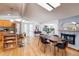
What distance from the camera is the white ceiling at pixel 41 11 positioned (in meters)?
2.87

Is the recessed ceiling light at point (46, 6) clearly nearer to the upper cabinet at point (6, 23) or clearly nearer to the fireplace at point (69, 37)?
the fireplace at point (69, 37)

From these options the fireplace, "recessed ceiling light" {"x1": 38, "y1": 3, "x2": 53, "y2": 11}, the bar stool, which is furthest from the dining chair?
"recessed ceiling light" {"x1": 38, "y1": 3, "x2": 53, "y2": 11}

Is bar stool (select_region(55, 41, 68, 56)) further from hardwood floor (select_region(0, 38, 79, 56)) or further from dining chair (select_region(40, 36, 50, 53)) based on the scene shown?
dining chair (select_region(40, 36, 50, 53))

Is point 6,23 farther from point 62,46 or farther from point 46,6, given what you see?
point 62,46

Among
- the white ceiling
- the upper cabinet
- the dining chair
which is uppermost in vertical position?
the white ceiling

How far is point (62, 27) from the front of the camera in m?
3.00

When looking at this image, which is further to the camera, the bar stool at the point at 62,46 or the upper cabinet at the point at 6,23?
the bar stool at the point at 62,46

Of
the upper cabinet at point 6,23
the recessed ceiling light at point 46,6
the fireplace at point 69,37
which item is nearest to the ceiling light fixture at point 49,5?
the recessed ceiling light at point 46,6

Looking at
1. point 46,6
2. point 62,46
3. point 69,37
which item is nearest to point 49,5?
point 46,6

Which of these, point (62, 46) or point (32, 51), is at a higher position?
point (62, 46)

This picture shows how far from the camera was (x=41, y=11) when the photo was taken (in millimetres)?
3029

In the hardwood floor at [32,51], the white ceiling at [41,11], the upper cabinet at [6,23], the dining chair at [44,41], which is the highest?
the white ceiling at [41,11]

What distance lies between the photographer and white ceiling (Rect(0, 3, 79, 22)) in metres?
2.87

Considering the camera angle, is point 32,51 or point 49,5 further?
point 32,51
